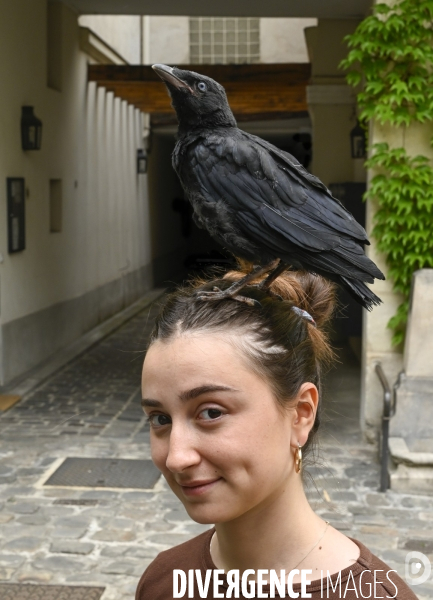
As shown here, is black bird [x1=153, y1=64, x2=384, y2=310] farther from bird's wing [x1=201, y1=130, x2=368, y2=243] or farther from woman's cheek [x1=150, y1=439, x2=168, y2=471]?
woman's cheek [x1=150, y1=439, x2=168, y2=471]

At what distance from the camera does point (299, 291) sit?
2340 mm

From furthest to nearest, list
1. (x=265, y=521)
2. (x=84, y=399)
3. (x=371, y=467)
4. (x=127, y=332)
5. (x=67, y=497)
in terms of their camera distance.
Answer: (x=127, y=332) → (x=84, y=399) → (x=371, y=467) → (x=67, y=497) → (x=265, y=521)

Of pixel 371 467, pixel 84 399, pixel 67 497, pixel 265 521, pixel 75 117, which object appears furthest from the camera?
pixel 75 117

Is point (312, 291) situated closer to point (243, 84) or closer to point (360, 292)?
point (360, 292)

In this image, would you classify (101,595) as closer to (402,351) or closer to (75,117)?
(402,351)

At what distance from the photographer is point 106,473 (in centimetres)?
740

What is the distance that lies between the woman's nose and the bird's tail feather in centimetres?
50

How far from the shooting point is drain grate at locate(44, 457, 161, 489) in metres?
7.11

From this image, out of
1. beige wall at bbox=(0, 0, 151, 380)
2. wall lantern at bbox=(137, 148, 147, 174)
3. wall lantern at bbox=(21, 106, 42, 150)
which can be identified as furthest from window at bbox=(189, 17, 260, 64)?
wall lantern at bbox=(21, 106, 42, 150)

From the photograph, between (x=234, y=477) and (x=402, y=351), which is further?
(x=402, y=351)

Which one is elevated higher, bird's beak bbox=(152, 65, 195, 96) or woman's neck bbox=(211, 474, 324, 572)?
bird's beak bbox=(152, 65, 195, 96)

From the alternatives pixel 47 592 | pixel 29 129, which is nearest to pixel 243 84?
pixel 29 129

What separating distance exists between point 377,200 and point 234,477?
256 inches

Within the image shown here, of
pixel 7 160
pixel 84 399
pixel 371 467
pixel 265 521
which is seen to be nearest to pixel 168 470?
pixel 265 521
